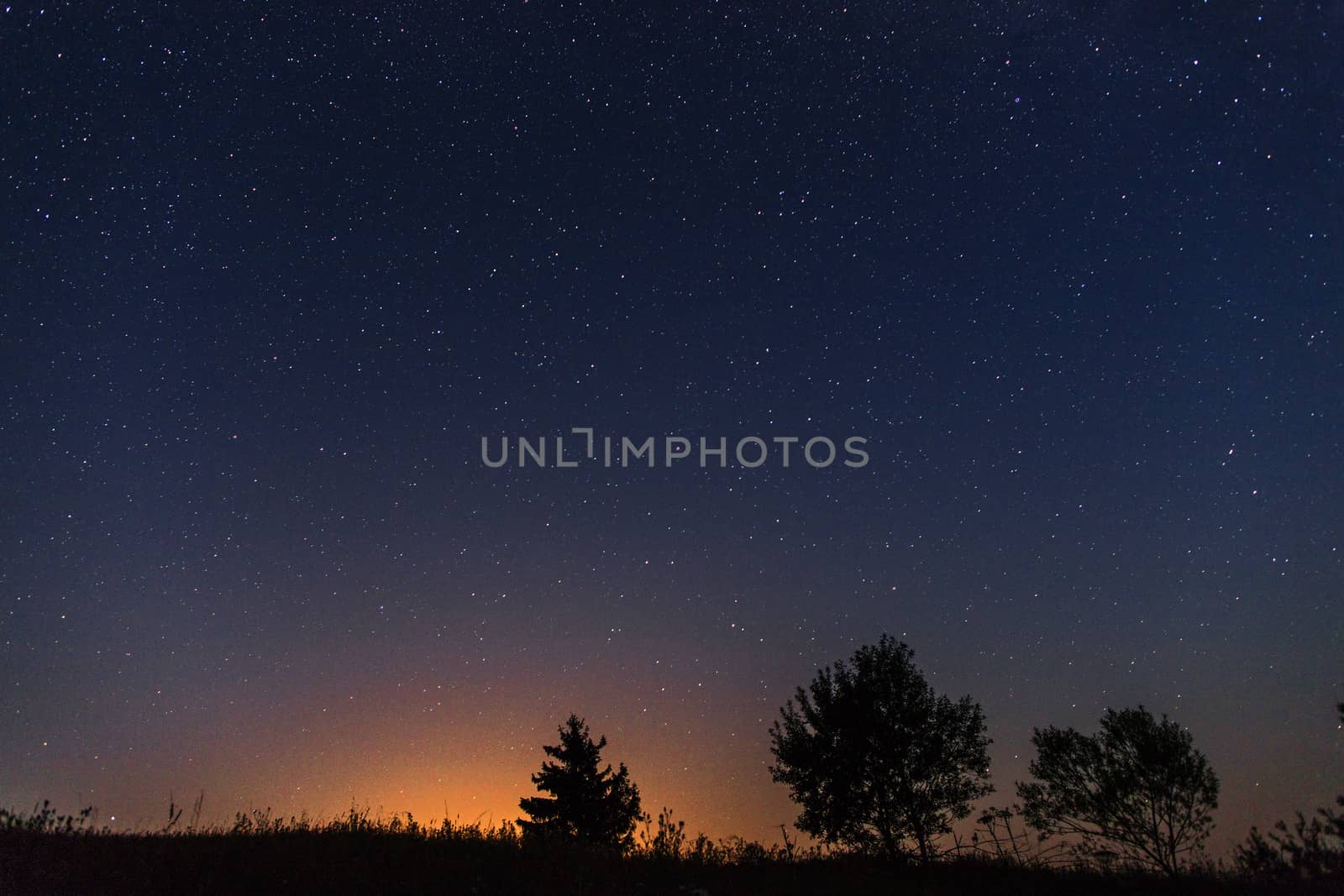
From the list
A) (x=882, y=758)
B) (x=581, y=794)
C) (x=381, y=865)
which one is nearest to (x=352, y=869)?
(x=381, y=865)

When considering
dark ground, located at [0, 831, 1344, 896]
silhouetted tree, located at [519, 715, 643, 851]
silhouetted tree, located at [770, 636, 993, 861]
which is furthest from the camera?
silhouetted tree, located at [519, 715, 643, 851]

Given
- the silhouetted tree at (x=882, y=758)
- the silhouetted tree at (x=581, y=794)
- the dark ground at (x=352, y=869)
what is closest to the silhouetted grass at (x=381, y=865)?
the dark ground at (x=352, y=869)

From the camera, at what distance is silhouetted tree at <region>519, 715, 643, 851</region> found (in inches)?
1724

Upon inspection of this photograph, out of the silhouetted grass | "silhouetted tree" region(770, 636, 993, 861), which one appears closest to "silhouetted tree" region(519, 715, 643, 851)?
"silhouetted tree" region(770, 636, 993, 861)

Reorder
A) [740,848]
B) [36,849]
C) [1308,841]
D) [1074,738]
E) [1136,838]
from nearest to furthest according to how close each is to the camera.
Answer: [1308,841] < [36,849] < [740,848] < [1136,838] < [1074,738]

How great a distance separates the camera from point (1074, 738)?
3403 centimetres

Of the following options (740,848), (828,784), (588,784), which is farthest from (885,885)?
(588,784)

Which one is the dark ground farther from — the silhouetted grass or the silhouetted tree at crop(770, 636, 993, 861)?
the silhouetted tree at crop(770, 636, 993, 861)

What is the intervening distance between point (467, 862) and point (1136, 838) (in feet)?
103

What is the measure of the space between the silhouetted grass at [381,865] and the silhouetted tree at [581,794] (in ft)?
107

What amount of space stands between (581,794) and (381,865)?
37.9 metres

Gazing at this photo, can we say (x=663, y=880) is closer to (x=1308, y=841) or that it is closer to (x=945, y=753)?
(x=1308, y=841)

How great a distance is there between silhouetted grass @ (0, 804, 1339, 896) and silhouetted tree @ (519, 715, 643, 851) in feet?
107

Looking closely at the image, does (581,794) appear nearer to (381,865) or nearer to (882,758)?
(882,758)
